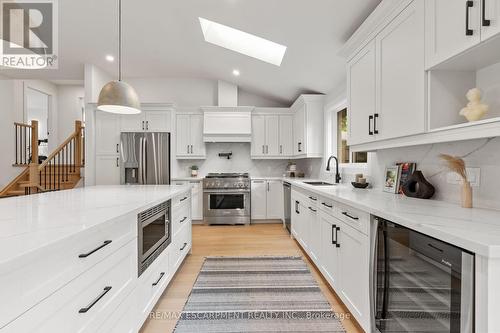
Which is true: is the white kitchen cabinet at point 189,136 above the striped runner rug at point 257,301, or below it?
above

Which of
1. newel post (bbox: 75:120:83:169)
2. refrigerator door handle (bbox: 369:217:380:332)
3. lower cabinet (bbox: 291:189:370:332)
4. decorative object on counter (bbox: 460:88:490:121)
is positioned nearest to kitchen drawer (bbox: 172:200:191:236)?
lower cabinet (bbox: 291:189:370:332)

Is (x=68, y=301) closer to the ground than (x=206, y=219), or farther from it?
farther from it

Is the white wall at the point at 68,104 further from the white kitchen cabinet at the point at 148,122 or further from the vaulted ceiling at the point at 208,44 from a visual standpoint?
the white kitchen cabinet at the point at 148,122

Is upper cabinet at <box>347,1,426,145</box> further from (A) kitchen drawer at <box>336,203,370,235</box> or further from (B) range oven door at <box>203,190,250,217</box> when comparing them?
(B) range oven door at <box>203,190,250,217</box>

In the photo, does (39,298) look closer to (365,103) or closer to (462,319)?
(462,319)

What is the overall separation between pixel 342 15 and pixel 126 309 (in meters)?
2.92

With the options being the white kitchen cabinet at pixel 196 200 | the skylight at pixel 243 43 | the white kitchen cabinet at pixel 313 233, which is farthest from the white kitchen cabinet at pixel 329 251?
the white kitchen cabinet at pixel 196 200

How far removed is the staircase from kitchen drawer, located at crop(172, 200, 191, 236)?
11.7 ft

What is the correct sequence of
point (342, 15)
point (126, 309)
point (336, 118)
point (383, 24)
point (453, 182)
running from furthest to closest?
point (336, 118)
point (342, 15)
point (383, 24)
point (453, 182)
point (126, 309)

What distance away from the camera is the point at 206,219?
4.95 m

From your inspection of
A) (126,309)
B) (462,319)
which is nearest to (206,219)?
(126,309)

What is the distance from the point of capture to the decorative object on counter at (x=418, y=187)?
1.83 m

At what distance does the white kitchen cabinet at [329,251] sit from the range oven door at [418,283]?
0.61m

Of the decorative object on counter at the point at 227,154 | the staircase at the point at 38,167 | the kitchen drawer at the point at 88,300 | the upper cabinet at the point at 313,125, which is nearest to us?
the kitchen drawer at the point at 88,300
